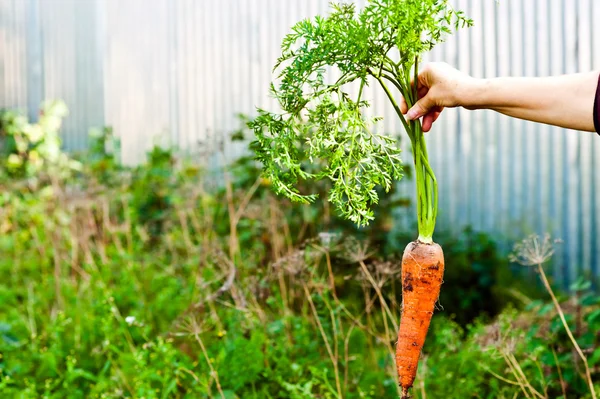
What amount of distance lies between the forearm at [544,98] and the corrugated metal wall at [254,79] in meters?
2.33

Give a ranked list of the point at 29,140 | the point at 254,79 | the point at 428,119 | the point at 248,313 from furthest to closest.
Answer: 1. the point at 29,140
2. the point at 254,79
3. the point at 248,313
4. the point at 428,119

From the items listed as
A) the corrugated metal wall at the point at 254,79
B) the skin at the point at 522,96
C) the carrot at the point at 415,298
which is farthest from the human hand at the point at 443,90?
the corrugated metal wall at the point at 254,79

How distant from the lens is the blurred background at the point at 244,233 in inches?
122

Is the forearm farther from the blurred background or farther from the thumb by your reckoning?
the blurred background

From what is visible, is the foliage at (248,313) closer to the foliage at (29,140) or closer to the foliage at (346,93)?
the foliage at (346,93)

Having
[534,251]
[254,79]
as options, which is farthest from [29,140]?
[534,251]

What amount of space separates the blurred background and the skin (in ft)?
2.45

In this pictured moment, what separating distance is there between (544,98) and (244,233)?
3023 millimetres

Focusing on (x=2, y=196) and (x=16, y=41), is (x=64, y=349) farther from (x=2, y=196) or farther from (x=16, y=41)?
(x=16, y=41)

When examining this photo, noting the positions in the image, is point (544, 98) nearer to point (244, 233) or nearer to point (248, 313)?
point (248, 313)

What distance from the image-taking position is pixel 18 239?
22.6ft

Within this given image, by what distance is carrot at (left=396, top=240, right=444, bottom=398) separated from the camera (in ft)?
7.29

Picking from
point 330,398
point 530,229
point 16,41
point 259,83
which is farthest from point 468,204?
point 16,41

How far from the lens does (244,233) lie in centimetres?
479
